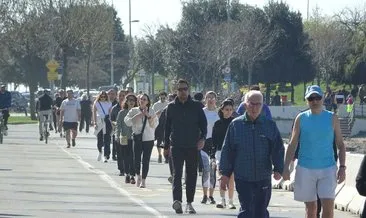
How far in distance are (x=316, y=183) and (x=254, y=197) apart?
939mm

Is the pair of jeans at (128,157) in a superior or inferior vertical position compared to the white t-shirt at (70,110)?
inferior

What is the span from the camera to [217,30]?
71938mm

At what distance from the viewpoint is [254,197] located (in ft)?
42.6

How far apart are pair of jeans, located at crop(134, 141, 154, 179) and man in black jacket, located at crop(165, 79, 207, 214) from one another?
4.07 m

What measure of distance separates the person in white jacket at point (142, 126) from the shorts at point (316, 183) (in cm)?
853

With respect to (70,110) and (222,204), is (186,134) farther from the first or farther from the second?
(70,110)

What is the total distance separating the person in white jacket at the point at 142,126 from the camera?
2205 cm

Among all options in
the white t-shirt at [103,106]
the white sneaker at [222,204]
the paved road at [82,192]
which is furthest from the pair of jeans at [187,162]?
the white t-shirt at [103,106]

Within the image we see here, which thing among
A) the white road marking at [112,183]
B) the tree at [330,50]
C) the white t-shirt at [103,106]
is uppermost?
the tree at [330,50]

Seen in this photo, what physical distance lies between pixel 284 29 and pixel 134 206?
6151 cm

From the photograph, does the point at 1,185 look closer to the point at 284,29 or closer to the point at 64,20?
the point at 64,20

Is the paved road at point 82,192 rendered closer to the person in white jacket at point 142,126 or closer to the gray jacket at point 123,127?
the person in white jacket at point 142,126

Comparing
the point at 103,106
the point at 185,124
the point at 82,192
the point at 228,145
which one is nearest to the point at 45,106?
the point at 103,106

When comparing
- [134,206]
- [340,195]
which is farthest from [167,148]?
[340,195]
